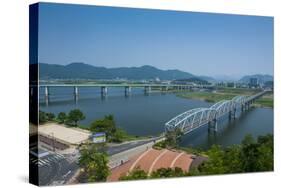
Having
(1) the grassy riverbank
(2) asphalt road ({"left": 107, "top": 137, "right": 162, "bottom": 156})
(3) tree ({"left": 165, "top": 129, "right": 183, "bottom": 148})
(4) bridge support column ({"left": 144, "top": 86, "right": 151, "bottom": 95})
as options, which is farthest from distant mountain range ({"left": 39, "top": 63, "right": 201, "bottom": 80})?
(2) asphalt road ({"left": 107, "top": 137, "right": 162, "bottom": 156})

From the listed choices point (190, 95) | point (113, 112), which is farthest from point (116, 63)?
point (190, 95)

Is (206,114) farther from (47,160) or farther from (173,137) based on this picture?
(47,160)

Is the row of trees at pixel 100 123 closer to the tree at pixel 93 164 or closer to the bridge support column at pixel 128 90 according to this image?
the tree at pixel 93 164

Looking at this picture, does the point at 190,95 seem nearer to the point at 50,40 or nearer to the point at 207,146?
the point at 207,146

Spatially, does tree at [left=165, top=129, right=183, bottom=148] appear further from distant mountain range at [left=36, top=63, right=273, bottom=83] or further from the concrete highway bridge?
distant mountain range at [left=36, top=63, right=273, bottom=83]

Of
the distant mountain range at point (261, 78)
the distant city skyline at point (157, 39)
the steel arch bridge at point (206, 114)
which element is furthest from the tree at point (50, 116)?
the distant mountain range at point (261, 78)

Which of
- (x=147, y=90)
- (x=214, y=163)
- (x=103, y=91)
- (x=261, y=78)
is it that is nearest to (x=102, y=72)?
(x=103, y=91)
